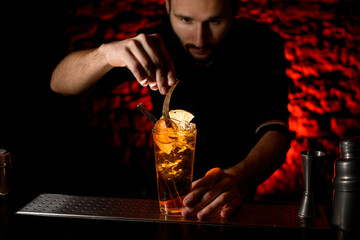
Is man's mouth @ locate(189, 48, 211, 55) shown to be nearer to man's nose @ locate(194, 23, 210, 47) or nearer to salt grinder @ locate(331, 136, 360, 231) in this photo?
man's nose @ locate(194, 23, 210, 47)

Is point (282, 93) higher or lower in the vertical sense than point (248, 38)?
lower

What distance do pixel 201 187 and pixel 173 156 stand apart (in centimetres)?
17

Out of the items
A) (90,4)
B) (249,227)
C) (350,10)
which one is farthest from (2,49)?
→ (350,10)

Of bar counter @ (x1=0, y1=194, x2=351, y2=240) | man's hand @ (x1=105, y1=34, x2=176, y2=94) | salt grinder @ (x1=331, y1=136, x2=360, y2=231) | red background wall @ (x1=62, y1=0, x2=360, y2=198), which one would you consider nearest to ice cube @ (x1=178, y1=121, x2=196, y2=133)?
man's hand @ (x1=105, y1=34, x2=176, y2=94)

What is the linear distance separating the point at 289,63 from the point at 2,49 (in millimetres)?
2473

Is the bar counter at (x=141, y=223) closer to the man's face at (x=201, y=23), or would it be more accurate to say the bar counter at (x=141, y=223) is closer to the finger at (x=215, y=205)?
the finger at (x=215, y=205)

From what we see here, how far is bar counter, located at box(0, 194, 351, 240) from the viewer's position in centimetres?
133

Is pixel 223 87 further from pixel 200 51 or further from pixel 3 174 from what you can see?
pixel 3 174

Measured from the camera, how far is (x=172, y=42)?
8.44 feet

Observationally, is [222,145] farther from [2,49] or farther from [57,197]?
[2,49]

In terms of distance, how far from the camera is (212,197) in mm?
1453

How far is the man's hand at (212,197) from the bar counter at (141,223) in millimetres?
34

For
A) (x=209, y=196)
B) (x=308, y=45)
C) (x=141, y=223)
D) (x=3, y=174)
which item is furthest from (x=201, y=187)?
(x=308, y=45)

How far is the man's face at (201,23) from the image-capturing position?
87.3 inches
